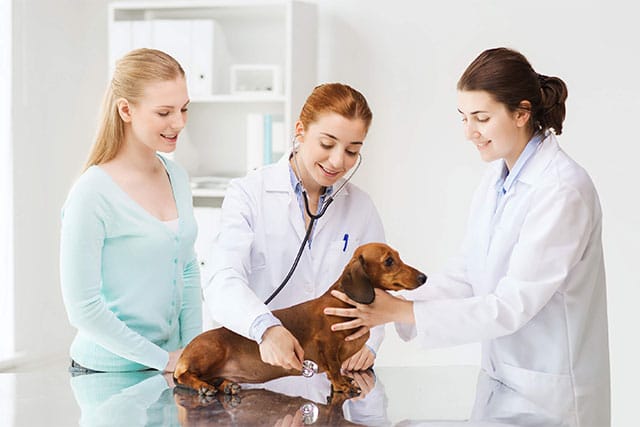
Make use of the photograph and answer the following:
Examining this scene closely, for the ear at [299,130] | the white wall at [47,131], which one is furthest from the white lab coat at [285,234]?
the white wall at [47,131]

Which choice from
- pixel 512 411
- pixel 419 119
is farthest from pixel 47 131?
pixel 512 411

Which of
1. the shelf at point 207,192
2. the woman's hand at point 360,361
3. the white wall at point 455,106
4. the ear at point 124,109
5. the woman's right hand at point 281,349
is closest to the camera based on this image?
the woman's right hand at point 281,349

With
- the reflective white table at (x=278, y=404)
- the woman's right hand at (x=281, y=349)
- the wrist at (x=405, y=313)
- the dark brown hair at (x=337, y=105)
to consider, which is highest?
the dark brown hair at (x=337, y=105)

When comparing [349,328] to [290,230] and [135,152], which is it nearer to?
[290,230]

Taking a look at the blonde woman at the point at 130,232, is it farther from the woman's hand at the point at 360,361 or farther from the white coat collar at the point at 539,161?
the white coat collar at the point at 539,161

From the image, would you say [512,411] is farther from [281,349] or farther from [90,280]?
[90,280]

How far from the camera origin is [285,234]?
6.27ft

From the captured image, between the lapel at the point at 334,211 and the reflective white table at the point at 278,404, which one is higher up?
the lapel at the point at 334,211

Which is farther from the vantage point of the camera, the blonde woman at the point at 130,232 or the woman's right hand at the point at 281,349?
the blonde woman at the point at 130,232

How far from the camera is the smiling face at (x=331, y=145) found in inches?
68.6

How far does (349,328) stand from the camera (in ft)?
5.51

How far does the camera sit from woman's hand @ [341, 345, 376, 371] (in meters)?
1.85

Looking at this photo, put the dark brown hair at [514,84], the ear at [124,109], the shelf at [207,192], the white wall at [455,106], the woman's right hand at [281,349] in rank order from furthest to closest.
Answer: the shelf at [207,192]
the white wall at [455,106]
the ear at [124,109]
the dark brown hair at [514,84]
the woman's right hand at [281,349]

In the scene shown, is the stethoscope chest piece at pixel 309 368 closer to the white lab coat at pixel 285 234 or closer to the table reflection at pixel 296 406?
the table reflection at pixel 296 406
